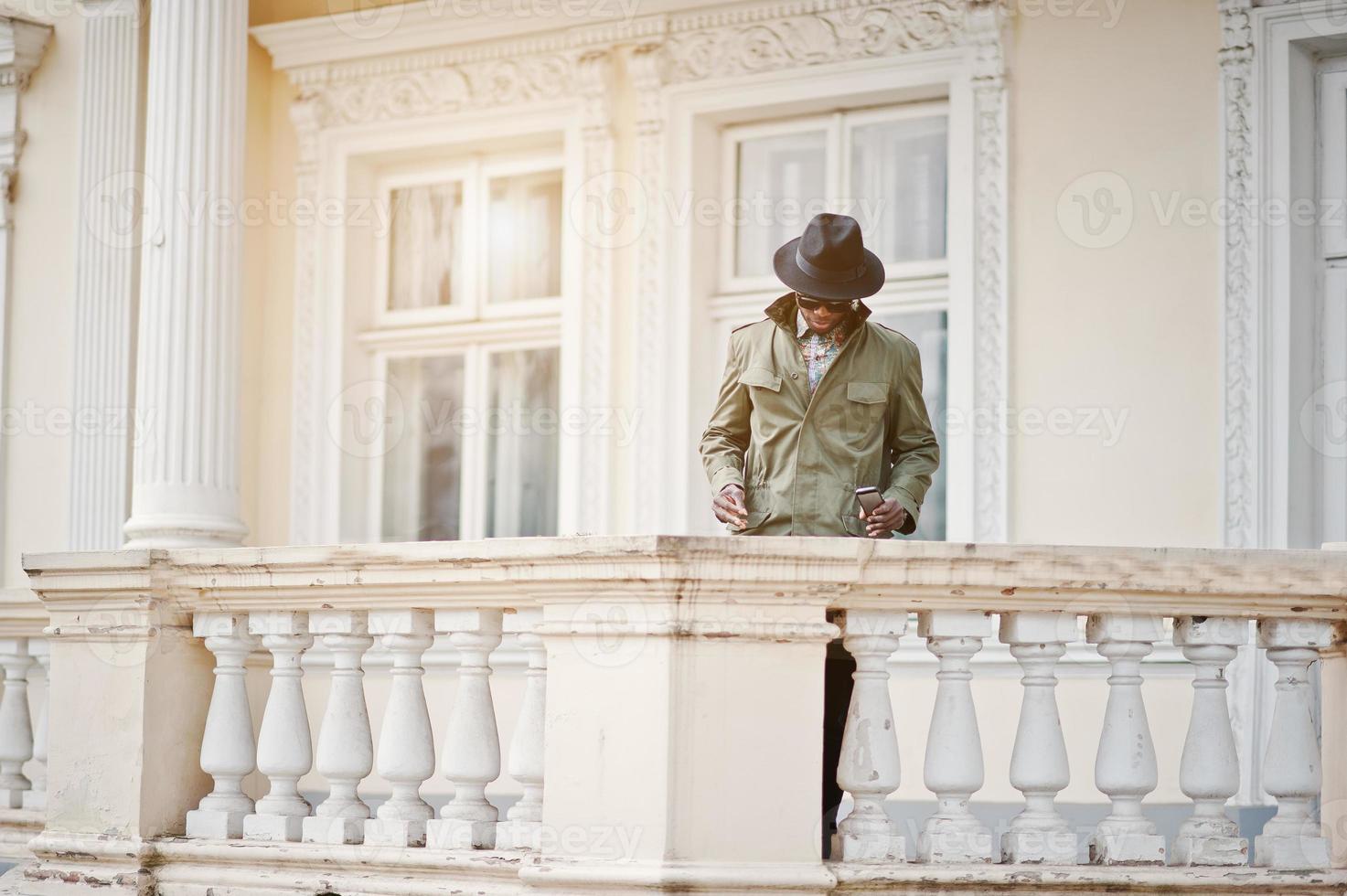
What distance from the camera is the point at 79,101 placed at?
823cm

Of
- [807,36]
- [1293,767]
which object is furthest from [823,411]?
[807,36]

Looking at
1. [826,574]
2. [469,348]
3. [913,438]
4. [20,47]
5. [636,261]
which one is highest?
[20,47]

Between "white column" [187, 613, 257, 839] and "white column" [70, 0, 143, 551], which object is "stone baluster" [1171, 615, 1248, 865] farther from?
"white column" [70, 0, 143, 551]

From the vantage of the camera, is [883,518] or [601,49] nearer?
[883,518]

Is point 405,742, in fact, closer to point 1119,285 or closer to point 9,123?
point 1119,285

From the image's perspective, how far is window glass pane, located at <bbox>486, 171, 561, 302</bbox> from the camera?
26.4ft

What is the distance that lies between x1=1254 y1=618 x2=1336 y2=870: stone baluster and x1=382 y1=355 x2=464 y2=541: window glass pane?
5.14m

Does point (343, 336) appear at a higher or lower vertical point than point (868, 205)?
lower

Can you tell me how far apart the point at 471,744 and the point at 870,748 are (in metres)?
0.86

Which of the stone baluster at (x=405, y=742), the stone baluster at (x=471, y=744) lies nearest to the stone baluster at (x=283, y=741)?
the stone baluster at (x=405, y=742)

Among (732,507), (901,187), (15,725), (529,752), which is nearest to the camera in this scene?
(529,752)

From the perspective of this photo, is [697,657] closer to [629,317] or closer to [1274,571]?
[1274,571]

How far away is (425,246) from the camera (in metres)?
8.34

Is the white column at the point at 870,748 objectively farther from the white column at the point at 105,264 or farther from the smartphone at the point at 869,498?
the white column at the point at 105,264
